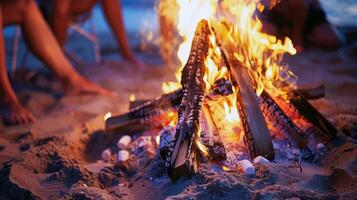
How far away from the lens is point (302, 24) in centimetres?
467

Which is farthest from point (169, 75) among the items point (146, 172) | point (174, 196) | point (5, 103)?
point (174, 196)

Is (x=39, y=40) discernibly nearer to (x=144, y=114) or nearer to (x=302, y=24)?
(x=144, y=114)

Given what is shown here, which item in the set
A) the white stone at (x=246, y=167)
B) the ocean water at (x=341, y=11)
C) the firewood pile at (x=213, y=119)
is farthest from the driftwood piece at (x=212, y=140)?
the ocean water at (x=341, y=11)

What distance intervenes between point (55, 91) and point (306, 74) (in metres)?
2.52

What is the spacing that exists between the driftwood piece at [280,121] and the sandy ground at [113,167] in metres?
0.14

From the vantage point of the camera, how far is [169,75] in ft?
13.9

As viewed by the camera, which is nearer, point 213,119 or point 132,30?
point 213,119

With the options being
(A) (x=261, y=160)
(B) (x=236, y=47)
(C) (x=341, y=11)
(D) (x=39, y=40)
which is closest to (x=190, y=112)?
(A) (x=261, y=160)

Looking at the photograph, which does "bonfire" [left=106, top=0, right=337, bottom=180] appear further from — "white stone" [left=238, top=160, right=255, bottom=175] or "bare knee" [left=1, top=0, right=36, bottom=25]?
"bare knee" [left=1, top=0, right=36, bottom=25]

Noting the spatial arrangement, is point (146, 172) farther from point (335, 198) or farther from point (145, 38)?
point (145, 38)

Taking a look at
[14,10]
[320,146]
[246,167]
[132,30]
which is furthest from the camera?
[132,30]

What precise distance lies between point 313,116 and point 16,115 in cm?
233

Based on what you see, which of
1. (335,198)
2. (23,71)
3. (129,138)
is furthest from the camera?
(23,71)

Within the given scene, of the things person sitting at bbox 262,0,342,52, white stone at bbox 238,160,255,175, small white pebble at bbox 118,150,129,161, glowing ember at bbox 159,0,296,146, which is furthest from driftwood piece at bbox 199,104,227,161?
person sitting at bbox 262,0,342,52
